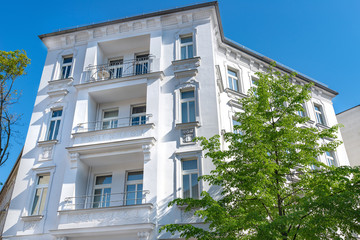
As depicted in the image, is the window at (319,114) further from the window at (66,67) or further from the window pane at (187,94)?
the window at (66,67)

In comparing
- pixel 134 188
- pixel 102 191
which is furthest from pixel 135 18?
pixel 102 191

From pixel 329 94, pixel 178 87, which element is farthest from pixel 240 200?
pixel 329 94

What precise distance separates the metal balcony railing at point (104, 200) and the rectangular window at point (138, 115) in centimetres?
382

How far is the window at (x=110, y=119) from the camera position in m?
17.7

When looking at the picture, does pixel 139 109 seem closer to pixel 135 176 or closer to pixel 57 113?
pixel 135 176

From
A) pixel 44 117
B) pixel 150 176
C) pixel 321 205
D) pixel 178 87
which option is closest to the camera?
pixel 321 205

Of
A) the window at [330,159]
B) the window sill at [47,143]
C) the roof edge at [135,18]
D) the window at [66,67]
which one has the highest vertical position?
the roof edge at [135,18]

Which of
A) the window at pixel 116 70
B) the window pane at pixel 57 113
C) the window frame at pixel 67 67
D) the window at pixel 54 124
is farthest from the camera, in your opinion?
the window frame at pixel 67 67

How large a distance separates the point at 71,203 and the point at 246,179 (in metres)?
8.57

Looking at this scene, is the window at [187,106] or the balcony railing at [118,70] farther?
the balcony railing at [118,70]

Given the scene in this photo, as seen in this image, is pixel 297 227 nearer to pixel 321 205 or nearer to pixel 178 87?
pixel 321 205

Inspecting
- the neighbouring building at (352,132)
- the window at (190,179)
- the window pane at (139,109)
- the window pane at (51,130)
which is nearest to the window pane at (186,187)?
the window at (190,179)

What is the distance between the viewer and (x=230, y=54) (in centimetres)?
2066

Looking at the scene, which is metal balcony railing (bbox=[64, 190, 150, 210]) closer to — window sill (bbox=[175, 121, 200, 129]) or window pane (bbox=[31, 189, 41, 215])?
window pane (bbox=[31, 189, 41, 215])
